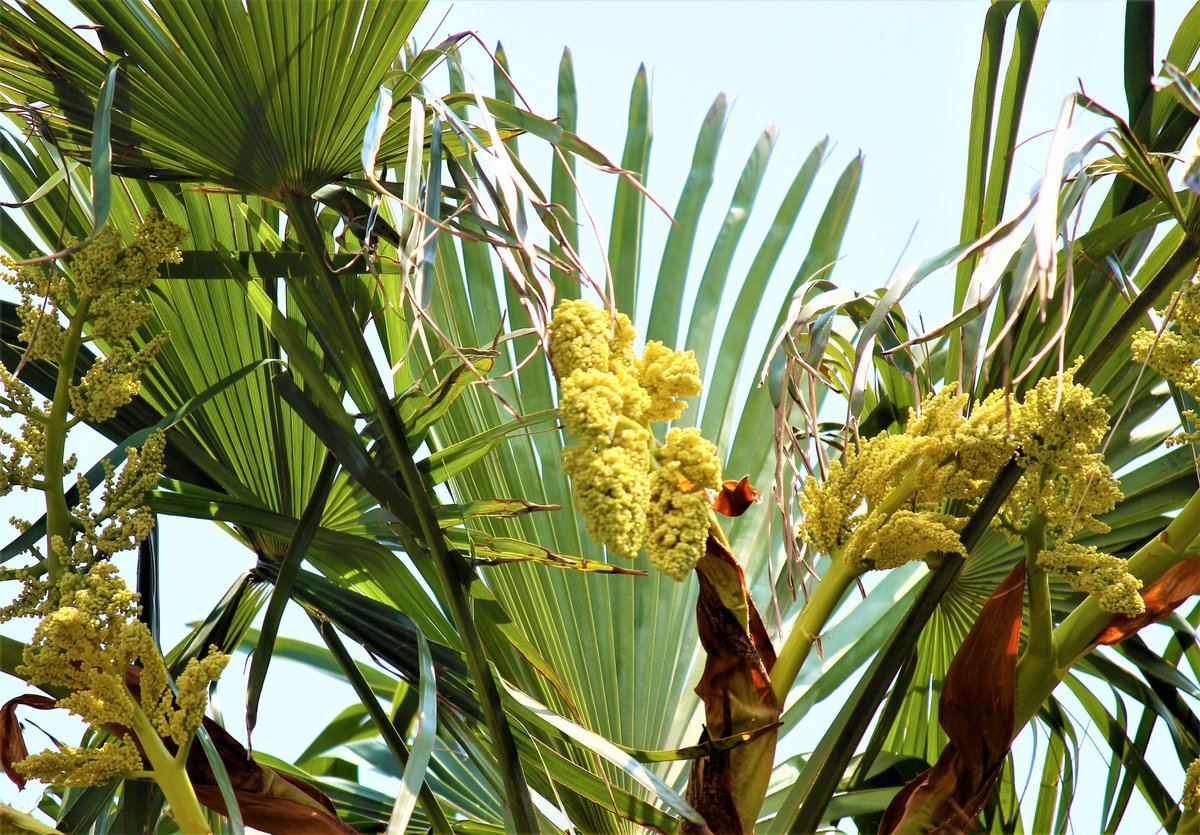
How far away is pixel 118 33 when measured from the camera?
146 centimetres

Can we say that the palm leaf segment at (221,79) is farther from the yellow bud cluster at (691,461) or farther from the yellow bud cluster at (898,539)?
the yellow bud cluster at (898,539)

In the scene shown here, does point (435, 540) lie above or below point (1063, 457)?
below

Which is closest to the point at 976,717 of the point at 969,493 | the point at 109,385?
the point at 969,493

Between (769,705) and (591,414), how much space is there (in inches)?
24.4

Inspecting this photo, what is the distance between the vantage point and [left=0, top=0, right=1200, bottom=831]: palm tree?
57.7 inches

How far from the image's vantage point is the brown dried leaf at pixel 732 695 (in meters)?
1.52

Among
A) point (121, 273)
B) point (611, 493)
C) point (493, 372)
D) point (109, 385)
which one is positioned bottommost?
point (611, 493)

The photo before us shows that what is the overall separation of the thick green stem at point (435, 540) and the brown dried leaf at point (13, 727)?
0.56 metres

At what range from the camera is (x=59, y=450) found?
1417 mm

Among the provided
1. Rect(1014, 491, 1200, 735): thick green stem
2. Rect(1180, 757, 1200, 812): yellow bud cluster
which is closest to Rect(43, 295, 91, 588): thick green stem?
Rect(1014, 491, 1200, 735): thick green stem

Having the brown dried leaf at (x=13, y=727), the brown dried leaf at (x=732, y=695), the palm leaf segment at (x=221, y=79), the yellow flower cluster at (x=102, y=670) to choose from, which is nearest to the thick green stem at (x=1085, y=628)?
the brown dried leaf at (x=732, y=695)

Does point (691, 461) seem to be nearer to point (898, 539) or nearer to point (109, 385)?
point (898, 539)

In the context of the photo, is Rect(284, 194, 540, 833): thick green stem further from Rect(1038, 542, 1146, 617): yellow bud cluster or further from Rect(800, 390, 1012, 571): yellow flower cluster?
Result: Rect(1038, 542, 1146, 617): yellow bud cluster

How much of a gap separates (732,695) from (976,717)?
0.37 m
